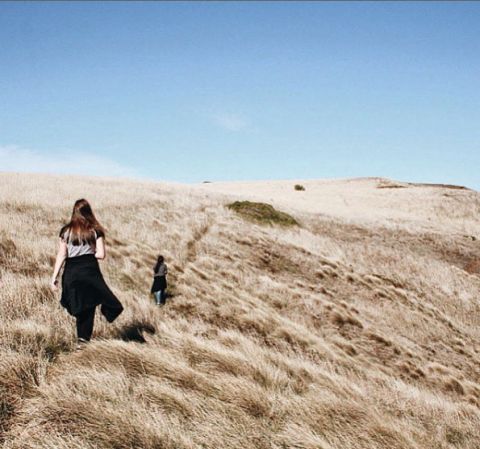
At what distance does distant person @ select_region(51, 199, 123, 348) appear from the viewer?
4848 mm

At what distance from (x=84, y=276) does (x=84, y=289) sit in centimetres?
17

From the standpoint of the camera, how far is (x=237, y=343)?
6422mm

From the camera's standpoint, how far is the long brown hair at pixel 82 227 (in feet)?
16.8

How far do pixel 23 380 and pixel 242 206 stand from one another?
2208cm

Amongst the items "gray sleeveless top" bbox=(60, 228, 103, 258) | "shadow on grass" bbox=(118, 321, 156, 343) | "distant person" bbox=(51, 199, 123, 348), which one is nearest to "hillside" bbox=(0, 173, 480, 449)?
"shadow on grass" bbox=(118, 321, 156, 343)

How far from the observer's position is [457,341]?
11.9 metres

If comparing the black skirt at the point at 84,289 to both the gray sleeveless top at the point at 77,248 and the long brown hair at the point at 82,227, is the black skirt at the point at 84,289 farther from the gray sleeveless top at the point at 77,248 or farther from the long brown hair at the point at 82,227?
the long brown hair at the point at 82,227

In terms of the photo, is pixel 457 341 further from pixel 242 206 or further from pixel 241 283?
pixel 242 206

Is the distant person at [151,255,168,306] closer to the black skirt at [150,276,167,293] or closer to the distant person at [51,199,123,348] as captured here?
the black skirt at [150,276,167,293]

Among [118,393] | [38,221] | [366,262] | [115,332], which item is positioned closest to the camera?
[118,393]

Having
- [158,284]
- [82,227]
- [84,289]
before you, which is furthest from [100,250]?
[158,284]

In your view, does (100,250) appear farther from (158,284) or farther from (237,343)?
(158,284)

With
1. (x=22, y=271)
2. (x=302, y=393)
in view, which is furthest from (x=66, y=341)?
(x=22, y=271)

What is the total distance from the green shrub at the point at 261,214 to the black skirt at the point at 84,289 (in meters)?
17.4
